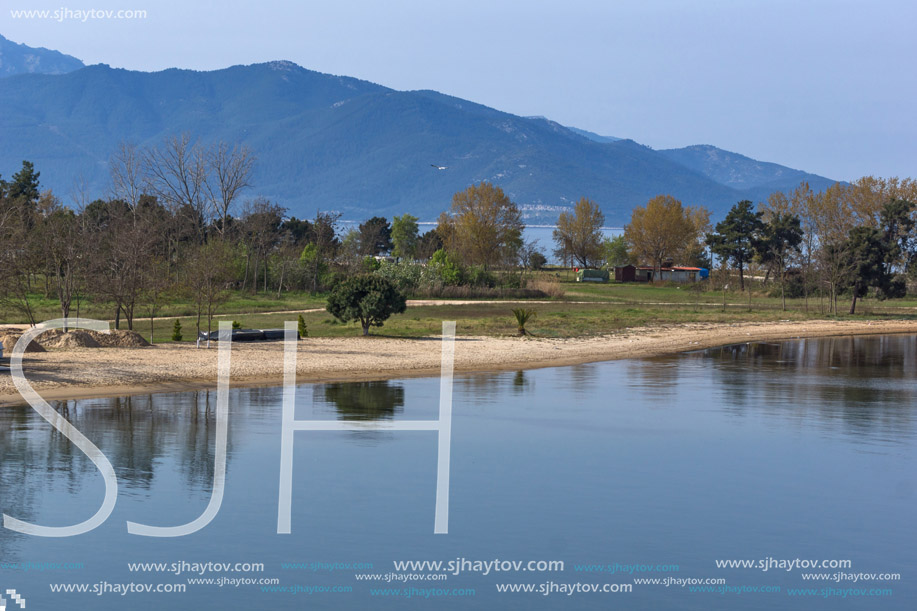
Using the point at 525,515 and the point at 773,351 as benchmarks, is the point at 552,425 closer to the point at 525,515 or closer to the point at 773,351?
the point at 525,515

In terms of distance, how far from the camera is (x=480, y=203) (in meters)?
114

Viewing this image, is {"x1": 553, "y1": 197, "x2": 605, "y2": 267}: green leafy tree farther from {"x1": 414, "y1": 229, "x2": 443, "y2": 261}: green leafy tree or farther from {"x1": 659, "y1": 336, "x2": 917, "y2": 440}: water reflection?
{"x1": 659, "y1": 336, "x2": 917, "y2": 440}: water reflection

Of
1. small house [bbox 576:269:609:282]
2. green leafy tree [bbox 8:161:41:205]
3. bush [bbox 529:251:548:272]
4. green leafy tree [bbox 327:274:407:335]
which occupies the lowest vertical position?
green leafy tree [bbox 327:274:407:335]

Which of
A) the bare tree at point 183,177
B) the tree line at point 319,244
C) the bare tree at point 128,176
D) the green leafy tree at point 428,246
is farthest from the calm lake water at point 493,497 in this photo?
the green leafy tree at point 428,246

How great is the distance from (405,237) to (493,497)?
4312 inches

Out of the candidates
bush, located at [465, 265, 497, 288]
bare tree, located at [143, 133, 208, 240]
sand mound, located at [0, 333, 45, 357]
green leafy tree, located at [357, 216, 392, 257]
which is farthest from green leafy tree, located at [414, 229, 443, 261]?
sand mound, located at [0, 333, 45, 357]

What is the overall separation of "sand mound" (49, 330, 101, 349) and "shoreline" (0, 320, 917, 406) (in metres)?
0.42

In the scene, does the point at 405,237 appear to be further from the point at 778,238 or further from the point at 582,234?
the point at 778,238

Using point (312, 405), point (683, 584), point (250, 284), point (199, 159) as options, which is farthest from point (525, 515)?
point (199, 159)

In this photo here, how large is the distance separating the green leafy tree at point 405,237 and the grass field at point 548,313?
4326cm

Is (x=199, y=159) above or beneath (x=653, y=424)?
above

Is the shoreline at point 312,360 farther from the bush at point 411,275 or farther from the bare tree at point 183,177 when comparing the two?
the bare tree at point 183,177

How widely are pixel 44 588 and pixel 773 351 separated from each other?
37236 millimetres

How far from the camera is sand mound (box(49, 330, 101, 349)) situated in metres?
31.5
